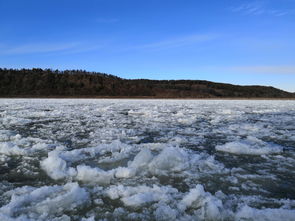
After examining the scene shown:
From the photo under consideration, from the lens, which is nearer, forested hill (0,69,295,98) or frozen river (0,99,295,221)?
frozen river (0,99,295,221)

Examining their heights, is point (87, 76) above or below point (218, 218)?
above

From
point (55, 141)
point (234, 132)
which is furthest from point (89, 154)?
point (234, 132)

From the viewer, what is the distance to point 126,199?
288cm

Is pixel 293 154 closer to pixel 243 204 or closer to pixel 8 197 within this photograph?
pixel 243 204

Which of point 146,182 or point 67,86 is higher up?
point 67,86

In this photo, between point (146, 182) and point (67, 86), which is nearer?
point (146, 182)

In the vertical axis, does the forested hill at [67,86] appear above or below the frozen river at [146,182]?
above

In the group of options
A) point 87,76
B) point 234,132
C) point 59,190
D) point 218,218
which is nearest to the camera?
point 218,218

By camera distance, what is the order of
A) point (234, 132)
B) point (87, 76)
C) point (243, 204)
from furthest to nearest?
point (87, 76), point (234, 132), point (243, 204)

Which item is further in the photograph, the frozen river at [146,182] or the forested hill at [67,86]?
the forested hill at [67,86]

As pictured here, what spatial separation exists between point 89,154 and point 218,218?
2725 mm

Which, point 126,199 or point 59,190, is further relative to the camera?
point 59,190

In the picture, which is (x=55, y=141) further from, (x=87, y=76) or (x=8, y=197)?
(x=87, y=76)

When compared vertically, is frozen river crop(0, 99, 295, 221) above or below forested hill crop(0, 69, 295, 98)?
below
